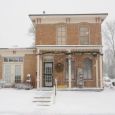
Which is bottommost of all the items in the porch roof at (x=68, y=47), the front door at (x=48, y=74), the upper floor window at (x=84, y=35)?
the front door at (x=48, y=74)

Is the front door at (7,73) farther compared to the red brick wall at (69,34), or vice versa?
the front door at (7,73)

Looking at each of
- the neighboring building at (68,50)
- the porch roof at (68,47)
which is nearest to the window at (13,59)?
the neighboring building at (68,50)

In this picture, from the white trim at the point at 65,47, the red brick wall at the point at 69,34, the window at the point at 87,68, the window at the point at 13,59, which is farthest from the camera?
the window at the point at 13,59

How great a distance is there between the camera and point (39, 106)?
1692 centimetres

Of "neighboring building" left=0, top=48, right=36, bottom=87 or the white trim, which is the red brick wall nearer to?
the white trim

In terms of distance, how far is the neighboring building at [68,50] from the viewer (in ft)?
81.6

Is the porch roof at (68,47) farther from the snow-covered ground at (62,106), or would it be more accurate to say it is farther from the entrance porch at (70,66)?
the snow-covered ground at (62,106)

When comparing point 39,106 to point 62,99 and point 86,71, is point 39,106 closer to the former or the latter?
point 62,99

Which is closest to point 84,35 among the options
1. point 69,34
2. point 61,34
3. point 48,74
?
A: point 69,34

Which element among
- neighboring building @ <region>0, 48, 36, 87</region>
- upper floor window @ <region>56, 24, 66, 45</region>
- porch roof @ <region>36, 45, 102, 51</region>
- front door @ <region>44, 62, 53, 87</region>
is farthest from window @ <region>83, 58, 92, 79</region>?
neighboring building @ <region>0, 48, 36, 87</region>

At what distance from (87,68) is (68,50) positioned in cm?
244

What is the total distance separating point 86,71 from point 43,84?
13.0 ft

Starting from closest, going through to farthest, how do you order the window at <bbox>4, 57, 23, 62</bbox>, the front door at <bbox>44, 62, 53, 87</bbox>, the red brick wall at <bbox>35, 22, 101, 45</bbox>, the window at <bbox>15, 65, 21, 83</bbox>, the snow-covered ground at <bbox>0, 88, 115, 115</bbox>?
1. the snow-covered ground at <bbox>0, 88, 115, 115</bbox>
2. the front door at <bbox>44, 62, 53, 87</bbox>
3. the red brick wall at <bbox>35, 22, 101, 45</bbox>
4. the window at <bbox>15, 65, 21, 83</bbox>
5. the window at <bbox>4, 57, 23, 62</bbox>

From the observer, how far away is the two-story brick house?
81.6ft
